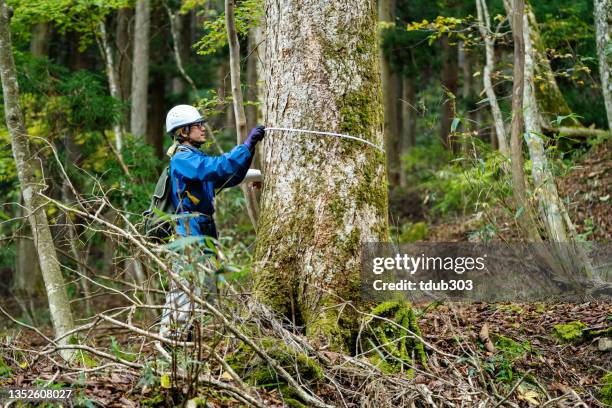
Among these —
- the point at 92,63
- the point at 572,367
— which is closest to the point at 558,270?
the point at 572,367

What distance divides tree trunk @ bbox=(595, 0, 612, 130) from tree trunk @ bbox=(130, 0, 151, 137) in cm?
996

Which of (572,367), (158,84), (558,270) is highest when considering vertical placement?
(158,84)

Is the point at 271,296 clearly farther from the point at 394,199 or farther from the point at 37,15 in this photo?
the point at 394,199

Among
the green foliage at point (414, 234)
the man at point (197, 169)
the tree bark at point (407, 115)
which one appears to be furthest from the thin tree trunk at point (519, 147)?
the tree bark at point (407, 115)

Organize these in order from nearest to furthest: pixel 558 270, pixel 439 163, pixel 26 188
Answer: pixel 558 270
pixel 26 188
pixel 439 163

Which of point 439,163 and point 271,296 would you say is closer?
point 271,296

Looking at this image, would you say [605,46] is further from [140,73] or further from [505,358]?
[140,73]

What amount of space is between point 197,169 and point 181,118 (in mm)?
612

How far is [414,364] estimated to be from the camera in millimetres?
5066

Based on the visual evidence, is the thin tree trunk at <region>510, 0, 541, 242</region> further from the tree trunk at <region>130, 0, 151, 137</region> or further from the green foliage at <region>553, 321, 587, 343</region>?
the tree trunk at <region>130, 0, 151, 137</region>

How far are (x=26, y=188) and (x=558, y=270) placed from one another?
5.64 metres

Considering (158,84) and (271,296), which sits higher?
(158,84)

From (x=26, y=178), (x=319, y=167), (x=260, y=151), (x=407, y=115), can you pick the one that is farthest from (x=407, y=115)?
(x=319, y=167)

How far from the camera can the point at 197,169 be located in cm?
552
